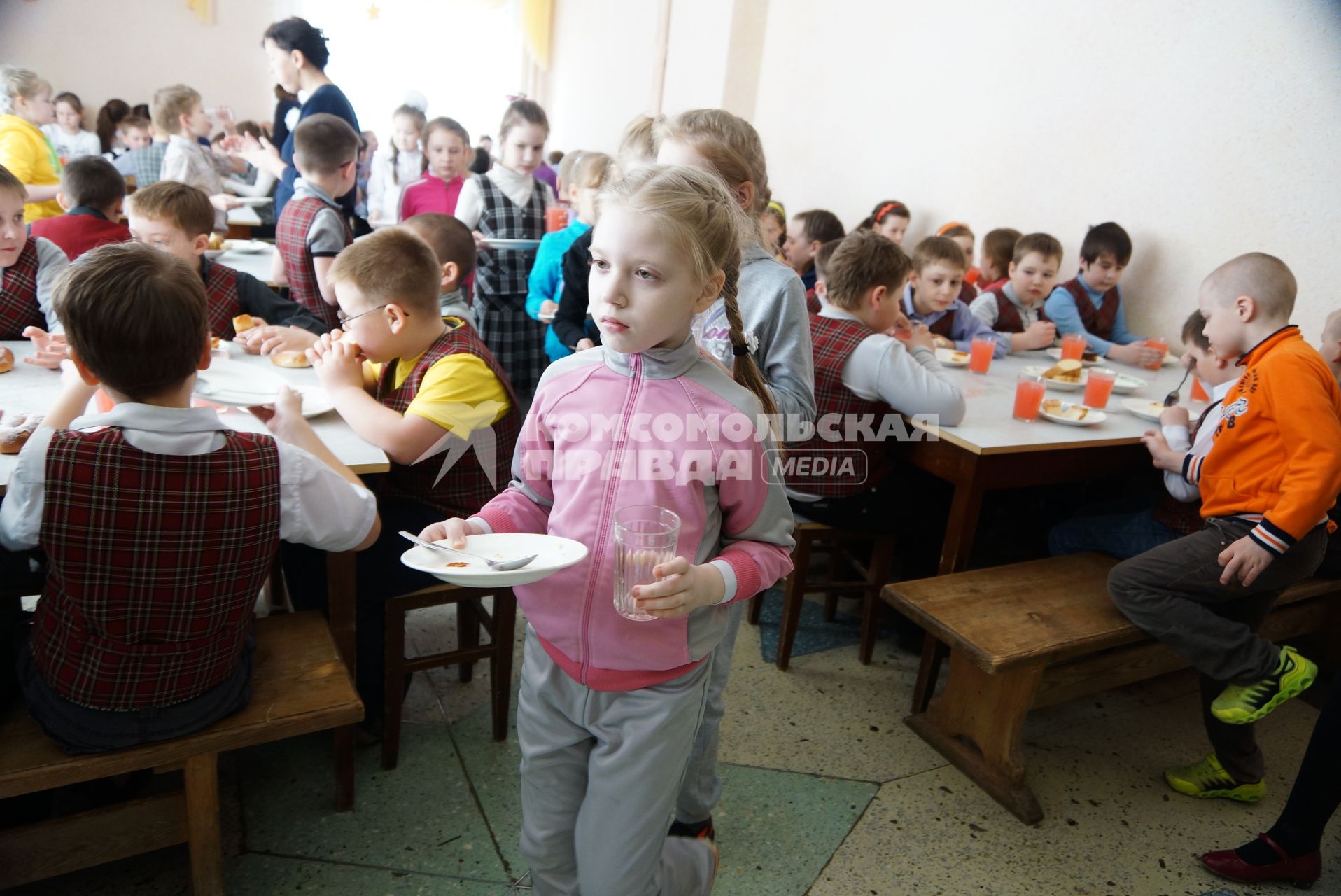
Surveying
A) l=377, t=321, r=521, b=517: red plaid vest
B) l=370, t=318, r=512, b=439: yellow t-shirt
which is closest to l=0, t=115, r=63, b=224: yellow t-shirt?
l=377, t=321, r=521, b=517: red plaid vest

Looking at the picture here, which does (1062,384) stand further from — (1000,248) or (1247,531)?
(1000,248)

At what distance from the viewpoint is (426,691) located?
2.48m

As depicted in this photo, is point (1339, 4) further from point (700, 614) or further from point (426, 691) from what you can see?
point (426, 691)

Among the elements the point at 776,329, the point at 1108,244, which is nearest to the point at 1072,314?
the point at 1108,244

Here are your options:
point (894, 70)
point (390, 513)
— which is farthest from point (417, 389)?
point (894, 70)

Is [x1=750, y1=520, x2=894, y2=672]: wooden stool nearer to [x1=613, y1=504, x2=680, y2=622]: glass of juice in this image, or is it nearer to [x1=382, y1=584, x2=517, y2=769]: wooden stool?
[x1=382, y1=584, x2=517, y2=769]: wooden stool

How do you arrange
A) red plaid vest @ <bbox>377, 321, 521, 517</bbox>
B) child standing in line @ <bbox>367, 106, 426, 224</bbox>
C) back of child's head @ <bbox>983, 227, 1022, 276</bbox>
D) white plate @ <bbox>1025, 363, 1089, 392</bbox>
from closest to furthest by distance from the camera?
red plaid vest @ <bbox>377, 321, 521, 517</bbox>
white plate @ <bbox>1025, 363, 1089, 392</bbox>
back of child's head @ <bbox>983, 227, 1022, 276</bbox>
child standing in line @ <bbox>367, 106, 426, 224</bbox>

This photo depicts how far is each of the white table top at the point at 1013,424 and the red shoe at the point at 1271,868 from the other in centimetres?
111

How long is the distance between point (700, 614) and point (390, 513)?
108cm

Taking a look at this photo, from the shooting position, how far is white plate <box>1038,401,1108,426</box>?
8.84 feet

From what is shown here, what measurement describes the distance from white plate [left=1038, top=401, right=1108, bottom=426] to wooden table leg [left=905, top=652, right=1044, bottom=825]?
32.8 inches

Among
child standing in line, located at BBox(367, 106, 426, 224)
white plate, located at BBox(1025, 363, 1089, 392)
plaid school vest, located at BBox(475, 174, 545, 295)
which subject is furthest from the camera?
child standing in line, located at BBox(367, 106, 426, 224)

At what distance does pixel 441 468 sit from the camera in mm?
2117

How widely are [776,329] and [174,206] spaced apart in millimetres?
1890
